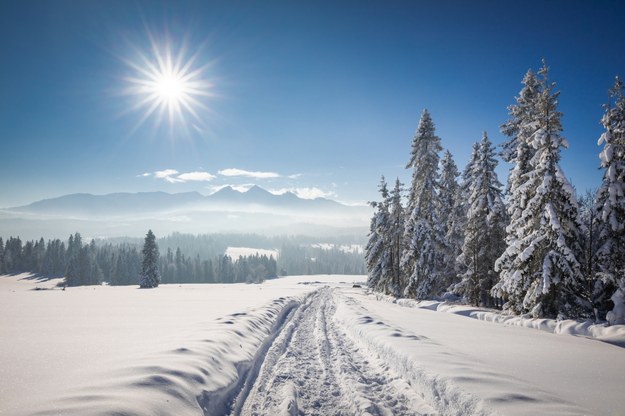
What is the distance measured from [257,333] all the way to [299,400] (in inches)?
258

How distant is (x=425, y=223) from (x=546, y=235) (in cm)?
1253

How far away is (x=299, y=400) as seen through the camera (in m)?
5.92

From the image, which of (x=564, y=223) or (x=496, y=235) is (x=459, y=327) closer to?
(x=564, y=223)

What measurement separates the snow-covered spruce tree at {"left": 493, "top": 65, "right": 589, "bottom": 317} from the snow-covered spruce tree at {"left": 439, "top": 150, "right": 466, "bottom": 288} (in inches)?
471

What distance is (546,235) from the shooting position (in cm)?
1633

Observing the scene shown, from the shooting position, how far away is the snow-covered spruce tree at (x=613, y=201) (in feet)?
54.7

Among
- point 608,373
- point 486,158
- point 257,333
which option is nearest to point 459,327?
point 608,373

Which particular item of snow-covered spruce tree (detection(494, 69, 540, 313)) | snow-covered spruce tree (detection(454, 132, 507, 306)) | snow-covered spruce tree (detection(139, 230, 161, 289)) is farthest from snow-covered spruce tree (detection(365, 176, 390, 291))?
snow-covered spruce tree (detection(139, 230, 161, 289))

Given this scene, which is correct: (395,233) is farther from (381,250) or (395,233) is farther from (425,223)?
(425,223)

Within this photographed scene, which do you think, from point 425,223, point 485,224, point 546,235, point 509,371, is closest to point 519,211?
point 546,235

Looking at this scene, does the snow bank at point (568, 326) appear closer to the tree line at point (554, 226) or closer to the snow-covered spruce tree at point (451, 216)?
the tree line at point (554, 226)

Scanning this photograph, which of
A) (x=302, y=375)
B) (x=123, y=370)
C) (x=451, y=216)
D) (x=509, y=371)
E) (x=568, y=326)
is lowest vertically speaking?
A: (x=568, y=326)

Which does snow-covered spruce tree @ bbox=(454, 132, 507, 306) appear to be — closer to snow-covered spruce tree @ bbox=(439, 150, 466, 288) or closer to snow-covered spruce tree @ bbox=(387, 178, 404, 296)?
snow-covered spruce tree @ bbox=(439, 150, 466, 288)

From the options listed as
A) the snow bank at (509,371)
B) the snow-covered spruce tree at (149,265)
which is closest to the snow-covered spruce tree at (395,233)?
the snow bank at (509,371)
